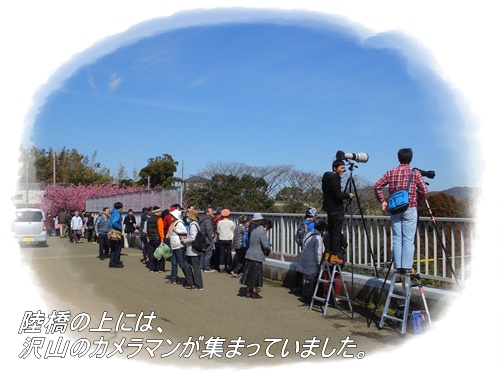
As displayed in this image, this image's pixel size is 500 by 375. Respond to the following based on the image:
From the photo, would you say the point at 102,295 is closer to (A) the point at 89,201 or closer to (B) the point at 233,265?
(B) the point at 233,265

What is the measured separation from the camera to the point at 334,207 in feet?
25.5

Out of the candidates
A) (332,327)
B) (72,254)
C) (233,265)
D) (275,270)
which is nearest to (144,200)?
(72,254)

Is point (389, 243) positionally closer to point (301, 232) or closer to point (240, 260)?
point (301, 232)

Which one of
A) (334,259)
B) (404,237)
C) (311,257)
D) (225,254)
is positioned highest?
(404,237)

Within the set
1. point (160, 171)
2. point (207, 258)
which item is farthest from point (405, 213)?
point (160, 171)

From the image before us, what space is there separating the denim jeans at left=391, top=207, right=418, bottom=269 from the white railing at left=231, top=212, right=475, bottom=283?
0.30 metres

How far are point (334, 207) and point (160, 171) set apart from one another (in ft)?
137

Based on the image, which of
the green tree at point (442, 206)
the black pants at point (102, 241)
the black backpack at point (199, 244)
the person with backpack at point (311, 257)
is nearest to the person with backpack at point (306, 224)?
the person with backpack at point (311, 257)

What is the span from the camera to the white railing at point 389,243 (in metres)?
6.91

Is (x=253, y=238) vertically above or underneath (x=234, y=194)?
underneath

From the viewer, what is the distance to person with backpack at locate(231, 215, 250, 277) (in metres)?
12.5

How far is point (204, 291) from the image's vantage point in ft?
32.8

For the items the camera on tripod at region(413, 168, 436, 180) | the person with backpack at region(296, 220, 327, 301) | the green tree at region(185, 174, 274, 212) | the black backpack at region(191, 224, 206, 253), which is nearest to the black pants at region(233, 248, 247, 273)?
the black backpack at region(191, 224, 206, 253)

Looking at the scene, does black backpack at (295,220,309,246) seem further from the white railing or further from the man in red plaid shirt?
the man in red plaid shirt
